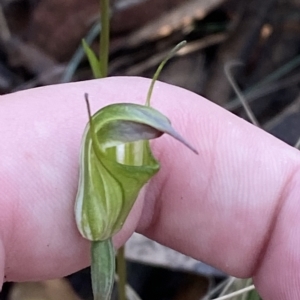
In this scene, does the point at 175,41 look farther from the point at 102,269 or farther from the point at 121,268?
the point at 102,269

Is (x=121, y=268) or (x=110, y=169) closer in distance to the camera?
(x=110, y=169)

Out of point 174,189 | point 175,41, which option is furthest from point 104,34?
point 175,41

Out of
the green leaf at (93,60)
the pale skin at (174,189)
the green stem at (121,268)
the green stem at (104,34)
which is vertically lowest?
the green stem at (121,268)

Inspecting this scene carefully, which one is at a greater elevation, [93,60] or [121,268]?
[93,60]

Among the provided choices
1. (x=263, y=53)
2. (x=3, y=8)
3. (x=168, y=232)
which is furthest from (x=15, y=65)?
(x=168, y=232)

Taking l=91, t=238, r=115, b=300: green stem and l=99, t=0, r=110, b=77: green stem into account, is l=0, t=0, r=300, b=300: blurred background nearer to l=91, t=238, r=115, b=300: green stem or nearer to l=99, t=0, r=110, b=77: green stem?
l=99, t=0, r=110, b=77: green stem

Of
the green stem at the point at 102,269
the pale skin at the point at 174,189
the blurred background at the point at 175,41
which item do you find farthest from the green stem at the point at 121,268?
the blurred background at the point at 175,41

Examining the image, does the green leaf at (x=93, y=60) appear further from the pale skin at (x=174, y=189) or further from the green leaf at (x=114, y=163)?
the green leaf at (x=114, y=163)
